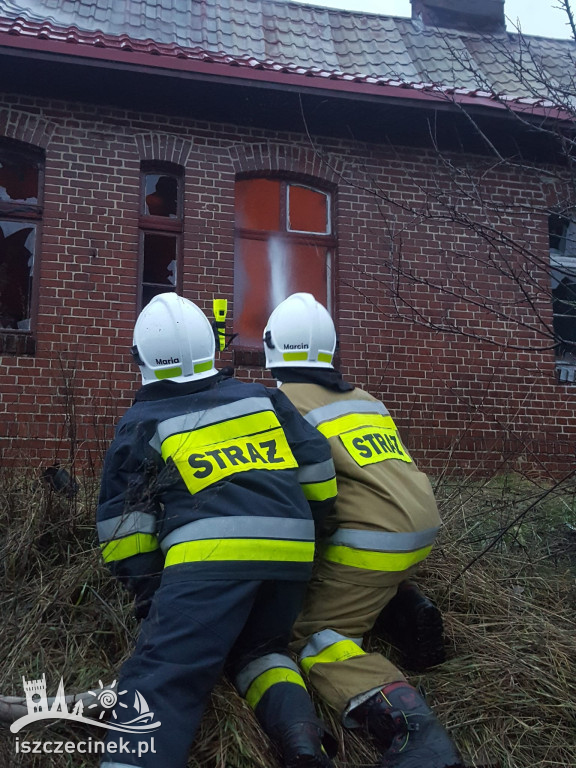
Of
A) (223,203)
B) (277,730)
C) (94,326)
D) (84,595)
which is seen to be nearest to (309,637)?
(277,730)

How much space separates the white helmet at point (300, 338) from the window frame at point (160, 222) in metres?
3.59

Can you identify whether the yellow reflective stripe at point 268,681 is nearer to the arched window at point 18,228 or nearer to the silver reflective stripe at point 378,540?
the silver reflective stripe at point 378,540

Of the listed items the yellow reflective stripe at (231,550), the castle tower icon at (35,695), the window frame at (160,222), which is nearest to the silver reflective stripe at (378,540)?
the yellow reflective stripe at (231,550)

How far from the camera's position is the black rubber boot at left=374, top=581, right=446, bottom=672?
10.8ft

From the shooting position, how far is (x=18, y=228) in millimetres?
7152

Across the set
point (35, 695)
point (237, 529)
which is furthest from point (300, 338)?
point (35, 695)

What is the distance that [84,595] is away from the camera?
348 cm

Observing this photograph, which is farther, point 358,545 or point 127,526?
point 358,545

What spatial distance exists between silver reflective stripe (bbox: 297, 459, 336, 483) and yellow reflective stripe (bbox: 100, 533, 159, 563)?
2.20 ft

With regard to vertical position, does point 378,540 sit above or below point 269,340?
below

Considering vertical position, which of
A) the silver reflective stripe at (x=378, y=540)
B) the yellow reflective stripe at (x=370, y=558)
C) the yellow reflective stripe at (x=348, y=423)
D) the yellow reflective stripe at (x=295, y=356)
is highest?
the yellow reflective stripe at (x=295, y=356)

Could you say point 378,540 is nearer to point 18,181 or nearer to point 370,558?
point 370,558

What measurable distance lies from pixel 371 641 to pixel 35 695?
1571mm

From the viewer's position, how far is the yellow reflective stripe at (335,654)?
119 inches
